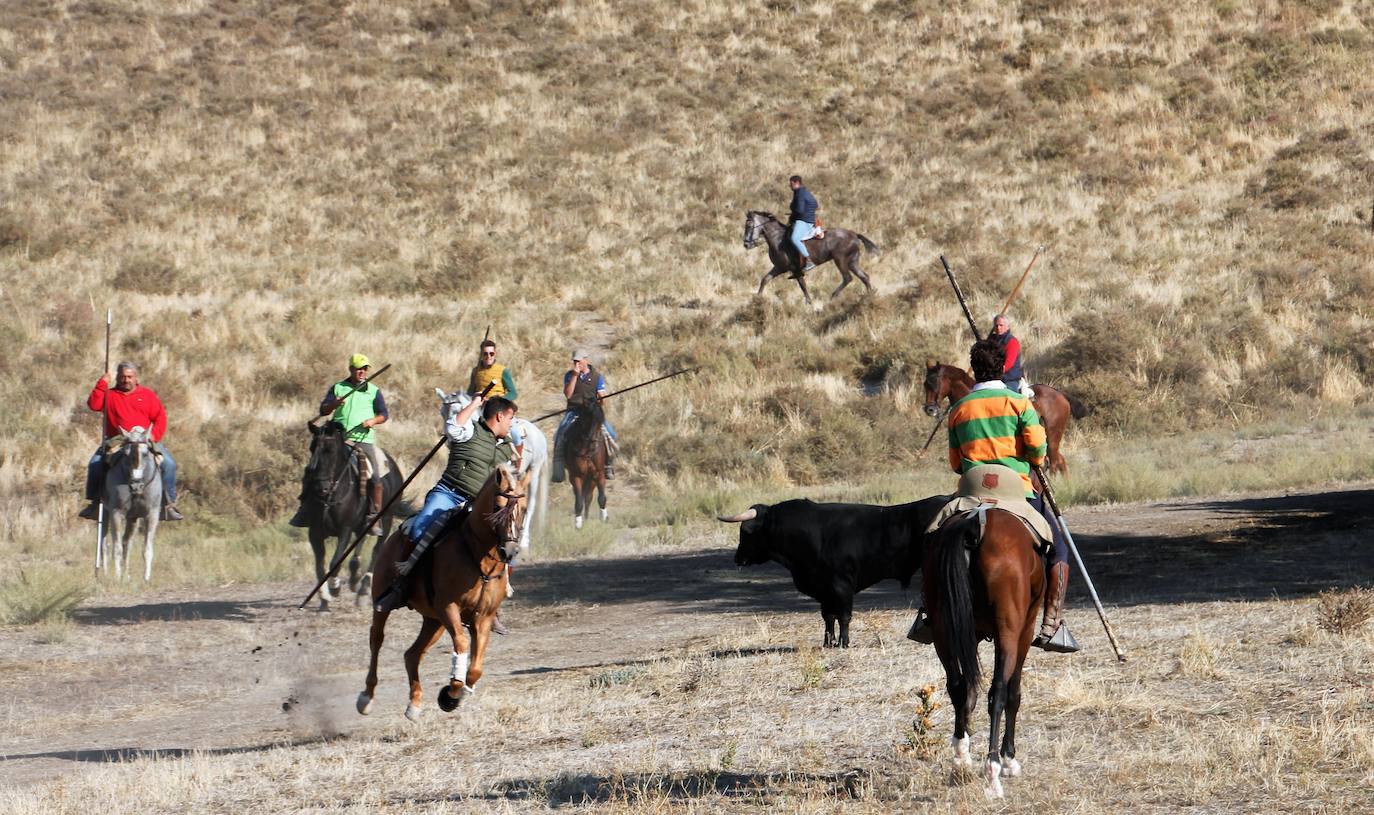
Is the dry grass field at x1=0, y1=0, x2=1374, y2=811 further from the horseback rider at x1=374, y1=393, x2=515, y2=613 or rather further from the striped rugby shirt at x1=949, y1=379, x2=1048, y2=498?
the striped rugby shirt at x1=949, y1=379, x2=1048, y2=498

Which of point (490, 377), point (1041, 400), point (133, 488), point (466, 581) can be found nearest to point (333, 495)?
point (490, 377)

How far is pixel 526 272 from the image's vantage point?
3656 centimetres

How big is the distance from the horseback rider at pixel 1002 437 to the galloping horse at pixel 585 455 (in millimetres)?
13764

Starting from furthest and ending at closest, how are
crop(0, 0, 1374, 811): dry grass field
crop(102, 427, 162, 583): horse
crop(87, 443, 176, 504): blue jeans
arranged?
crop(87, 443, 176, 504): blue jeans < crop(102, 427, 162, 583): horse < crop(0, 0, 1374, 811): dry grass field

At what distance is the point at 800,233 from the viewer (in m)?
31.5

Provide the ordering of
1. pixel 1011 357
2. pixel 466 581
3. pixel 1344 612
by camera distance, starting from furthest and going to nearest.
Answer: pixel 1011 357, pixel 1344 612, pixel 466 581

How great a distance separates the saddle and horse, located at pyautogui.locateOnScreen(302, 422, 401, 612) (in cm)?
917

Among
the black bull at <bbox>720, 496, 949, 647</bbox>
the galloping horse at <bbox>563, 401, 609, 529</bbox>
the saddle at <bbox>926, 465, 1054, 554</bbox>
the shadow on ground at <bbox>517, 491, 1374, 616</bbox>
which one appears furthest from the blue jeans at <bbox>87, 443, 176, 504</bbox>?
the saddle at <bbox>926, 465, 1054, 554</bbox>

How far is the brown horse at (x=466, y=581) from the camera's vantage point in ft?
30.4

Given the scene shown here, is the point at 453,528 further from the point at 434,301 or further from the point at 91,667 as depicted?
the point at 434,301

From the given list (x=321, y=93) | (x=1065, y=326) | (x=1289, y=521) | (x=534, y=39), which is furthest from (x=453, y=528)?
(x=534, y=39)

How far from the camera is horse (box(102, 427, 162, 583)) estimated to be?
57.9 feet

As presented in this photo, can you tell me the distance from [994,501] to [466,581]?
373 centimetres

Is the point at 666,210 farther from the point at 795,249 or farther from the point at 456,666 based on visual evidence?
the point at 456,666
